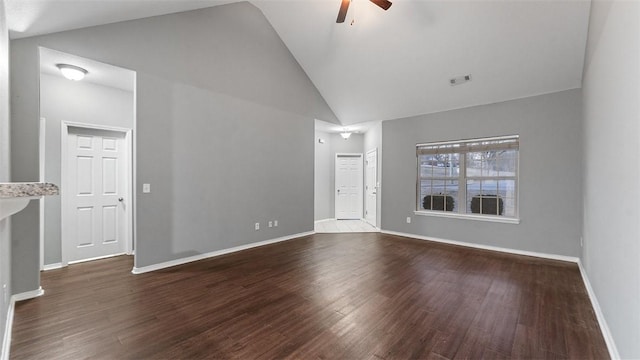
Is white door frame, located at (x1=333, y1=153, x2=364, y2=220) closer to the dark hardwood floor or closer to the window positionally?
the window

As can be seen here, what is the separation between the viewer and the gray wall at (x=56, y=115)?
3.49 metres

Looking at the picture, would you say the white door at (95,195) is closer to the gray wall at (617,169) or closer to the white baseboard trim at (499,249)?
the white baseboard trim at (499,249)

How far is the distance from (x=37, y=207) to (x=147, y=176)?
1.07 m

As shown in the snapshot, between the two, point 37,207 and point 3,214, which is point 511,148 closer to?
point 3,214

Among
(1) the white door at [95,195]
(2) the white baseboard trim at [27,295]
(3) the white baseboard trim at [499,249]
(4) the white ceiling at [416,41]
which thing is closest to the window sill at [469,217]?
(3) the white baseboard trim at [499,249]

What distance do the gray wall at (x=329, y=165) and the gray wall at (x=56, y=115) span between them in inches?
199

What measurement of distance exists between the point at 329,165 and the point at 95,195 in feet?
17.5

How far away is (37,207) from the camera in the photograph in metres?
2.76

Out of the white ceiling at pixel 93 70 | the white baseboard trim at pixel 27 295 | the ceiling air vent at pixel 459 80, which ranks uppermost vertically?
the ceiling air vent at pixel 459 80

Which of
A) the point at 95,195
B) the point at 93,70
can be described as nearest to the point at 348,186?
the point at 95,195

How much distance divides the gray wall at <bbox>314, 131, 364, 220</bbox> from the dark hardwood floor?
3.73 metres

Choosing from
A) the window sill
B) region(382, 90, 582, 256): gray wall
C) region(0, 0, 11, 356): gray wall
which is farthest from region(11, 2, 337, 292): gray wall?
region(382, 90, 582, 256): gray wall

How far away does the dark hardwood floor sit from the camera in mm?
1911

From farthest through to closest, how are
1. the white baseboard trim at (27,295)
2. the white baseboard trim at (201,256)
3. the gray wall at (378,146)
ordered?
the gray wall at (378,146) → the white baseboard trim at (201,256) → the white baseboard trim at (27,295)
